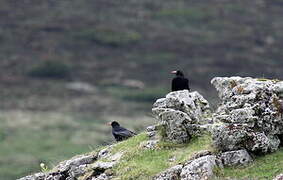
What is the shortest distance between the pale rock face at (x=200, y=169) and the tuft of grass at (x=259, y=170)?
31 cm

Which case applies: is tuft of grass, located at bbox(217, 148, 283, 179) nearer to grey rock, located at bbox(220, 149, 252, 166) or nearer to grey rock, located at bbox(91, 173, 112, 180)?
grey rock, located at bbox(220, 149, 252, 166)

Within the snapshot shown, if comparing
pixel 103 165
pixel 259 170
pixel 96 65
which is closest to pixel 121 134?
pixel 103 165

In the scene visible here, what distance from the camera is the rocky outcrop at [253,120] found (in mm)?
21703

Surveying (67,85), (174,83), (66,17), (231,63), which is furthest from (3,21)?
(174,83)

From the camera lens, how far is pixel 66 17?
199m

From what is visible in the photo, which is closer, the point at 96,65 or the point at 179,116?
the point at 179,116

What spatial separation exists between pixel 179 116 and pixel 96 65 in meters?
156

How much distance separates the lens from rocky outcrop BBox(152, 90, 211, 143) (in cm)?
2359

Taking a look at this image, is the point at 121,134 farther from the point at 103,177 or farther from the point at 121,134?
the point at 103,177

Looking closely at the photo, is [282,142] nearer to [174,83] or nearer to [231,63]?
[174,83]

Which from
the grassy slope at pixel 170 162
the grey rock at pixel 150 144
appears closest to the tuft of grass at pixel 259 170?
the grassy slope at pixel 170 162

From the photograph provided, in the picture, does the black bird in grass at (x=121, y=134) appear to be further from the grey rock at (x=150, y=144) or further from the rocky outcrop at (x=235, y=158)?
the rocky outcrop at (x=235, y=158)

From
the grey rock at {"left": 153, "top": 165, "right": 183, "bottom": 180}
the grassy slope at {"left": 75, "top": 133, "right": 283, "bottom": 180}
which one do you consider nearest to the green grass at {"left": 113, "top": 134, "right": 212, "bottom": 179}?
the grassy slope at {"left": 75, "top": 133, "right": 283, "bottom": 180}

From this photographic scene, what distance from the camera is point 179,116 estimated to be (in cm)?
2358
